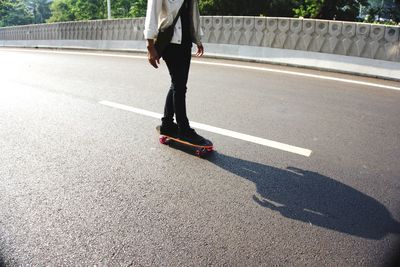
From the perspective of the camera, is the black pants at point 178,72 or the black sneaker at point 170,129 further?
the black sneaker at point 170,129

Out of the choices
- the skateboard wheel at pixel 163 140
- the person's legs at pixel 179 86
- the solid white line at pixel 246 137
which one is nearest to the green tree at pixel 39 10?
the solid white line at pixel 246 137

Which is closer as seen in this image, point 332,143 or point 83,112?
point 332,143

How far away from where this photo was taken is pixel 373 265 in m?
2.34

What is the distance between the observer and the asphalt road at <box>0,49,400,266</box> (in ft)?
8.16

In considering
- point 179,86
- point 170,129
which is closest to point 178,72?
point 179,86

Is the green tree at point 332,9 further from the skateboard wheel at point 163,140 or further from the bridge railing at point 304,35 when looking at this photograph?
the skateboard wheel at point 163,140

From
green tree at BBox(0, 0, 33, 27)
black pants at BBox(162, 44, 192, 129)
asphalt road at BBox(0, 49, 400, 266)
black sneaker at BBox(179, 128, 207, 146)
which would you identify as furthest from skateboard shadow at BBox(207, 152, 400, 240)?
green tree at BBox(0, 0, 33, 27)

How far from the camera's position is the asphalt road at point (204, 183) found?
2.49 metres

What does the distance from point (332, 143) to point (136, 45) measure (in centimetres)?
1011

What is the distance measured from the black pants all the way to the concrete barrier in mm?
5590

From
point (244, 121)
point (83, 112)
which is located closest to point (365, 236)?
point (244, 121)

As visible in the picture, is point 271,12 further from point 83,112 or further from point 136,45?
point 83,112

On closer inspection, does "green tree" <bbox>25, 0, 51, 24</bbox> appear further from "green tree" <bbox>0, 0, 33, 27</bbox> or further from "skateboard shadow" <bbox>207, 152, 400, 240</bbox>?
"skateboard shadow" <bbox>207, 152, 400, 240</bbox>

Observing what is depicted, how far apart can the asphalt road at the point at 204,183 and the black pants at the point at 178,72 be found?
1.54 ft
